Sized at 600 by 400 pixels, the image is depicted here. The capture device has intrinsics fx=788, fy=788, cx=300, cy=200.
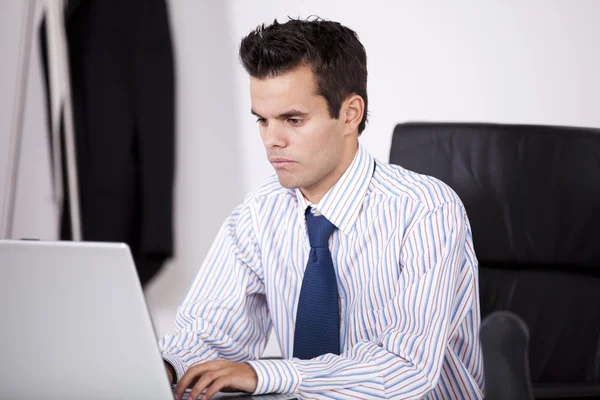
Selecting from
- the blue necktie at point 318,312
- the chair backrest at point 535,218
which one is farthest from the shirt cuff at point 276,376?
the chair backrest at point 535,218

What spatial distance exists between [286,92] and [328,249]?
0.93ft

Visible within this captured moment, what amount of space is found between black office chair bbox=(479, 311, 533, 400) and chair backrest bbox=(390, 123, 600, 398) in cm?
51

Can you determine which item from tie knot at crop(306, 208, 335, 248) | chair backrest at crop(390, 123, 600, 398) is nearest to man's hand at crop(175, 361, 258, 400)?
tie knot at crop(306, 208, 335, 248)

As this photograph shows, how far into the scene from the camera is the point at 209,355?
1.34m

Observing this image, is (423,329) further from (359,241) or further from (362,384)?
(359,241)

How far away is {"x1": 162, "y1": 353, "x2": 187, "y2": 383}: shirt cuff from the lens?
3.97 ft

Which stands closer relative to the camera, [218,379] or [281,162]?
[218,379]

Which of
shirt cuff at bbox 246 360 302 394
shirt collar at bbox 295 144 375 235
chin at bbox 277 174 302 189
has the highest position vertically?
chin at bbox 277 174 302 189

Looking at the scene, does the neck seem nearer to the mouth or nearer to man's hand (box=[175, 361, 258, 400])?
the mouth

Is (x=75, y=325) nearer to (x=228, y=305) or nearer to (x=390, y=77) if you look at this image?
(x=228, y=305)

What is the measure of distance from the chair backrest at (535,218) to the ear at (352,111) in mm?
185

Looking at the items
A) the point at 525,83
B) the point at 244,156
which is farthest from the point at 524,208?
the point at 244,156

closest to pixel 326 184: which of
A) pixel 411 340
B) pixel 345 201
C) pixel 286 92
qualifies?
pixel 345 201

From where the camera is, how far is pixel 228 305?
4.68 feet
